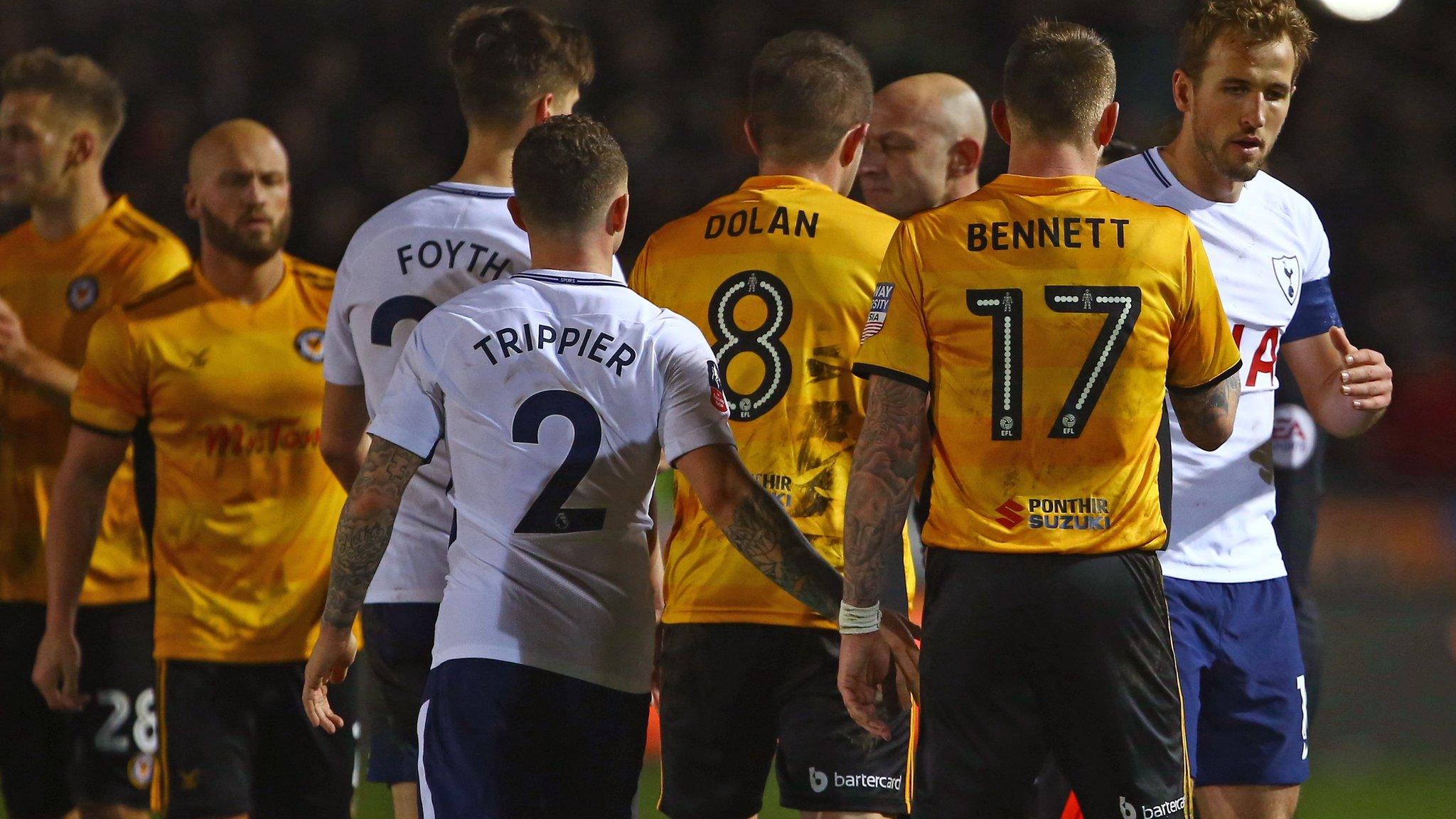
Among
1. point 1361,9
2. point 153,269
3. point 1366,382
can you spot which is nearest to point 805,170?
point 1366,382

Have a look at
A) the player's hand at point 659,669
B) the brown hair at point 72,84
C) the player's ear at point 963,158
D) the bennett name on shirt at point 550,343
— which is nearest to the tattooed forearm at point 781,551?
the bennett name on shirt at point 550,343

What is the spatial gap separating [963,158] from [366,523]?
2.92 metres

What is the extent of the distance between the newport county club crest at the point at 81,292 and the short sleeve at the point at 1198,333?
4.08 meters

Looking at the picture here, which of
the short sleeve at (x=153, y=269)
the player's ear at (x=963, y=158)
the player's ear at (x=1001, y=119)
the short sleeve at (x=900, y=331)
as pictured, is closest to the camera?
the short sleeve at (x=900, y=331)

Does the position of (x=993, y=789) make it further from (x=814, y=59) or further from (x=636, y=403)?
(x=814, y=59)

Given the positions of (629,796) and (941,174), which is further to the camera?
(941,174)

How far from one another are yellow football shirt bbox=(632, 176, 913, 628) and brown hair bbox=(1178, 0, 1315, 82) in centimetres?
103

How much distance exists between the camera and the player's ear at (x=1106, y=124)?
12.3 ft

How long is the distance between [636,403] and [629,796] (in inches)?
33.0

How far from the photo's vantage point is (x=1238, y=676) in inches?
175

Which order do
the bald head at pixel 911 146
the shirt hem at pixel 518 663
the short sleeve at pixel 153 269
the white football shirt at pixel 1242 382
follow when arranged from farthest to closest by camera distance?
1. the short sleeve at pixel 153 269
2. the bald head at pixel 911 146
3. the white football shirt at pixel 1242 382
4. the shirt hem at pixel 518 663

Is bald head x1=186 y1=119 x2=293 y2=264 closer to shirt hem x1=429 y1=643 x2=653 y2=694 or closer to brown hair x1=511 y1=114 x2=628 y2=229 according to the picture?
brown hair x1=511 y1=114 x2=628 y2=229

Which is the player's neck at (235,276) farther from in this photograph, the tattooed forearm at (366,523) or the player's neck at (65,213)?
the tattooed forearm at (366,523)

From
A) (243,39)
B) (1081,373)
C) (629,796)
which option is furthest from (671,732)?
(243,39)
